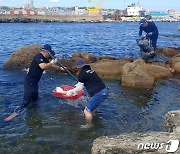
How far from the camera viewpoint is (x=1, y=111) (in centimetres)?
1026

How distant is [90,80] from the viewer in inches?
334

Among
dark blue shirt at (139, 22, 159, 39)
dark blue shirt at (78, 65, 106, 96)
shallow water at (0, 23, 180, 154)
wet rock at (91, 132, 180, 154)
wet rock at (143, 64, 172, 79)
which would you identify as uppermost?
dark blue shirt at (139, 22, 159, 39)

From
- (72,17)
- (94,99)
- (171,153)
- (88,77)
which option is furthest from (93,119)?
(72,17)

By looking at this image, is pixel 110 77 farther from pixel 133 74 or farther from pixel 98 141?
pixel 98 141

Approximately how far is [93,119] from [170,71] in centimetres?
777

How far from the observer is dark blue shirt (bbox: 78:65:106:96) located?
8359 mm

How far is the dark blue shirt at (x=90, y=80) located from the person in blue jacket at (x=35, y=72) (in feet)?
5.11

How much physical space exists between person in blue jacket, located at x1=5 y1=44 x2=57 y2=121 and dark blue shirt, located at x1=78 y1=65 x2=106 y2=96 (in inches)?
61.3

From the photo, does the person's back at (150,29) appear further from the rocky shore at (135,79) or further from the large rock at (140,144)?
the large rock at (140,144)

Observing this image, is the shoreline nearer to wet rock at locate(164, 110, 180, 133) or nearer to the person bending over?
the person bending over

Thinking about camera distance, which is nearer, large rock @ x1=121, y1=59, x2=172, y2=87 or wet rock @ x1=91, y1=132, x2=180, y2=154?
wet rock @ x1=91, y1=132, x2=180, y2=154

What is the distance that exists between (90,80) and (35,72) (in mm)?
2352

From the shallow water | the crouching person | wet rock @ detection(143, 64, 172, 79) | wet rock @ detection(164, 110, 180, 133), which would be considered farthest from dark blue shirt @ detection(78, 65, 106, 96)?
wet rock @ detection(143, 64, 172, 79)

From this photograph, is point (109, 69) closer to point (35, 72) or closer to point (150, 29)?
point (35, 72)
